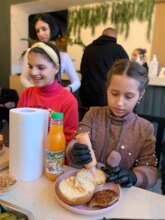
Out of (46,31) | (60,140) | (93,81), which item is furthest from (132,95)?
(93,81)

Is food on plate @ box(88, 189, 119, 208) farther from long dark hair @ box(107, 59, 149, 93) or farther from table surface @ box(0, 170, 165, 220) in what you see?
long dark hair @ box(107, 59, 149, 93)

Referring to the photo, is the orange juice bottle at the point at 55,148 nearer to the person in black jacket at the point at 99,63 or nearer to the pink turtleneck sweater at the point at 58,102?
the pink turtleneck sweater at the point at 58,102

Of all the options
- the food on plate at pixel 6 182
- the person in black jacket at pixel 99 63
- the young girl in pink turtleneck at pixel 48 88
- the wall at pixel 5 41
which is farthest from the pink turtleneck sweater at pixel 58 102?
the wall at pixel 5 41

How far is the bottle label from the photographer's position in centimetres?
83

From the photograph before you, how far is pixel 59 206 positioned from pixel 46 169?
0.17m

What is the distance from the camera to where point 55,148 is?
827 millimetres

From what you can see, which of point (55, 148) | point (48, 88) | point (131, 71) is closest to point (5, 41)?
point (48, 88)

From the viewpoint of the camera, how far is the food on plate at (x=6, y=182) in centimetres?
77

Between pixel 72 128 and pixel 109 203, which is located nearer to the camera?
pixel 109 203

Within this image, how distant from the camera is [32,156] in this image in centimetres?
84

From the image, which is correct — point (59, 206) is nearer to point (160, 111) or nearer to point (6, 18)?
point (160, 111)

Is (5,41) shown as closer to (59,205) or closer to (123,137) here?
(123,137)

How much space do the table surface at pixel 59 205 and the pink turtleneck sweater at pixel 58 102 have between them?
37 centimetres

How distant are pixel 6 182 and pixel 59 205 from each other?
194 mm
